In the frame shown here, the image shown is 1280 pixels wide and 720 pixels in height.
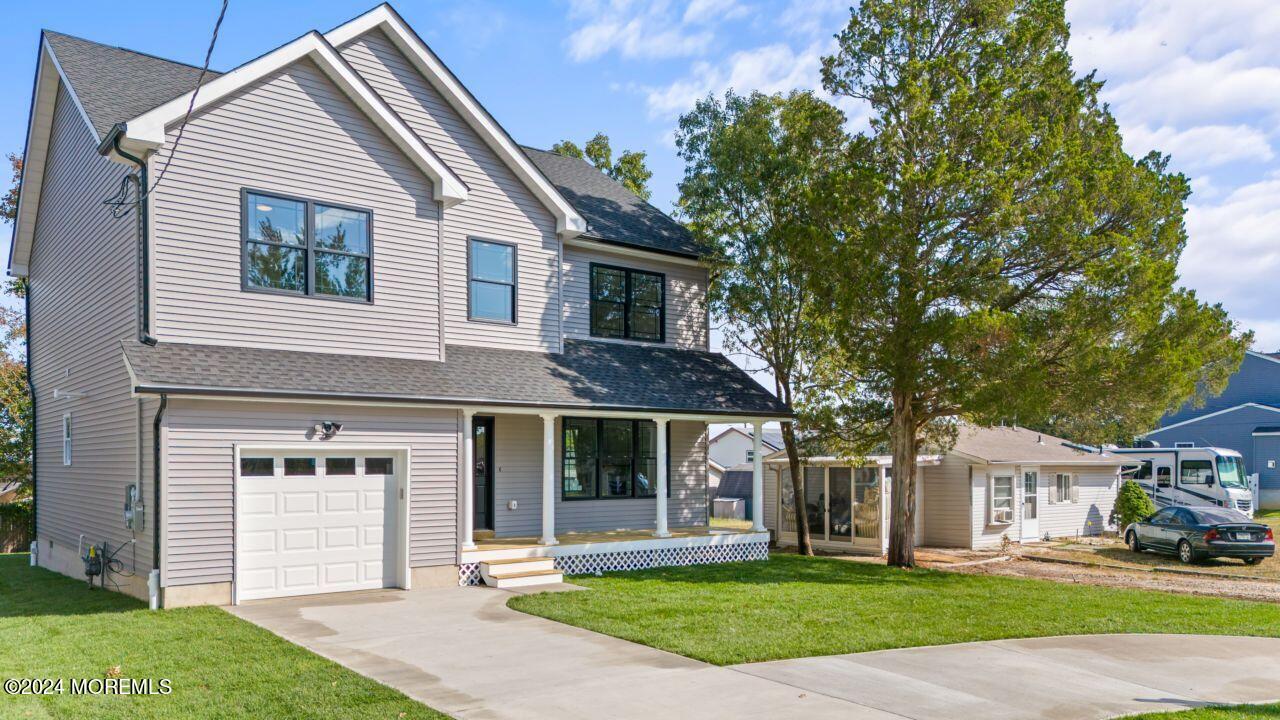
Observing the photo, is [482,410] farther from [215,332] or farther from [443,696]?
[443,696]

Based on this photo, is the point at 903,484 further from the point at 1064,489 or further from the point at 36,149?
the point at 36,149

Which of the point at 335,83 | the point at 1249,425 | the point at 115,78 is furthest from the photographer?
the point at 1249,425

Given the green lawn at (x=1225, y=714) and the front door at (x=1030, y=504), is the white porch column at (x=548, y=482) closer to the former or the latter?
the green lawn at (x=1225, y=714)

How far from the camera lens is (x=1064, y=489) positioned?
28.7m

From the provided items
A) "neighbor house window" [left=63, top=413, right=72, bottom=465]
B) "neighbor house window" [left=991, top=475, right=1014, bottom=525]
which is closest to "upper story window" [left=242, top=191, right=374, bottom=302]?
"neighbor house window" [left=63, top=413, right=72, bottom=465]

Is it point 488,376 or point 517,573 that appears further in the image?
point 488,376

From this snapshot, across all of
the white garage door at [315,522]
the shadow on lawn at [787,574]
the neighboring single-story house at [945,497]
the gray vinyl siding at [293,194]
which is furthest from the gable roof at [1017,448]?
the white garage door at [315,522]

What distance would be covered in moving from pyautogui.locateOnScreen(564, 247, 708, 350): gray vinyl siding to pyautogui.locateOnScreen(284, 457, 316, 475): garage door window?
6.23 meters

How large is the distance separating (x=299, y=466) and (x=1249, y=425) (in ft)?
142

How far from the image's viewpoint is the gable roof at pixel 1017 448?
83.9 ft

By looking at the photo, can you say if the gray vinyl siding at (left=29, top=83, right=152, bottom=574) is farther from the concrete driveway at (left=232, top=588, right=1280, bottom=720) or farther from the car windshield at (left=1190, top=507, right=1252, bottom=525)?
the car windshield at (left=1190, top=507, right=1252, bottom=525)

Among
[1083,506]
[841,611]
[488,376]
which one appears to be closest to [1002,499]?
[1083,506]

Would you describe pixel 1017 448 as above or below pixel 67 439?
below

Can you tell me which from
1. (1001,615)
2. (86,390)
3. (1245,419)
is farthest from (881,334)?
(1245,419)
